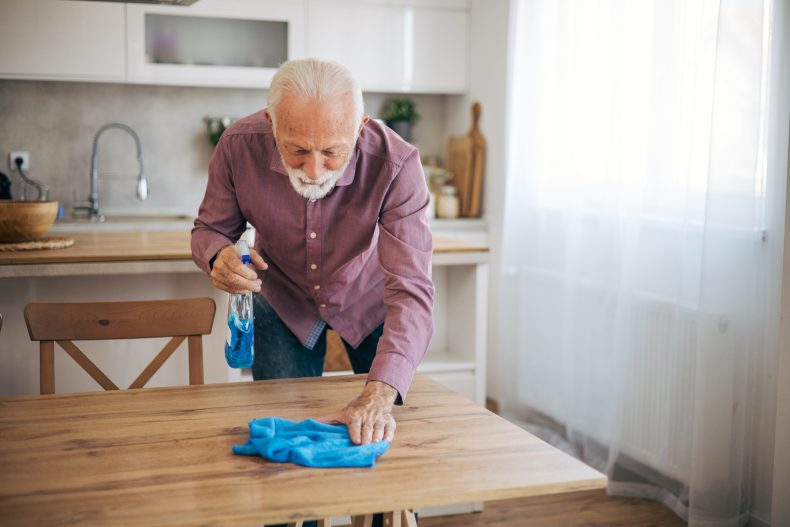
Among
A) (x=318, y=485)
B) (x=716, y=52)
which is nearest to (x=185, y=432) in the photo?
(x=318, y=485)

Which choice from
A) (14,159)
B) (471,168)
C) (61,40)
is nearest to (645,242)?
(471,168)

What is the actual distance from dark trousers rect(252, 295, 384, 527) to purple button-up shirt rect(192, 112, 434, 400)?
0.10ft

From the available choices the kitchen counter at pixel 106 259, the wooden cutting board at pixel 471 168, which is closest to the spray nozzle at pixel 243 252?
the kitchen counter at pixel 106 259

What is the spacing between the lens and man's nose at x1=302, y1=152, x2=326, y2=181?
5.59 ft

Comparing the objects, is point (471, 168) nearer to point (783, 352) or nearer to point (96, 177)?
point (96, 177)

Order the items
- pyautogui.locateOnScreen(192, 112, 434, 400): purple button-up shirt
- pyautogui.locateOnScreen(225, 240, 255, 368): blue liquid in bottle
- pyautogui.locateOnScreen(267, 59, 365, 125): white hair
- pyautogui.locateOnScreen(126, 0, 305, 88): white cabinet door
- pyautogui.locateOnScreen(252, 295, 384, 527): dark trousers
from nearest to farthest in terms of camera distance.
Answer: pyautogui.locateOnScreen(267, 59, 365, 125): white hair < pyautogui.locateOnScreen(225, 240, 255, 368): blue liquid in bottle < pyautogui.locateOnScreen(192, 112, 434, 400): purple button-up shirt < pyautogui.locateOnScreen(252, 295, 384, 527): dark trousers < pyautogui.locateOnScreen(126, 0, 305, 88): white cabinet door

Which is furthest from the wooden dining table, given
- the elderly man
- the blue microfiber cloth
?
the elderly man

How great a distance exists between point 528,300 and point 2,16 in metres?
2.84

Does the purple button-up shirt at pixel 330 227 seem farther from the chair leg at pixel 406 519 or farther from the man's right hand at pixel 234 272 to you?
the chair leg at pixel 406 519

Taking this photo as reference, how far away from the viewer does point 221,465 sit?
1.36m

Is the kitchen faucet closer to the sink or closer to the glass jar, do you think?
the sink

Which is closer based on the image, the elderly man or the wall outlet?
the elderly man

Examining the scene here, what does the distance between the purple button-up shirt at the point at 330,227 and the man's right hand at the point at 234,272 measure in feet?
0.35

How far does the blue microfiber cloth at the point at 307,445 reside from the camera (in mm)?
1362
